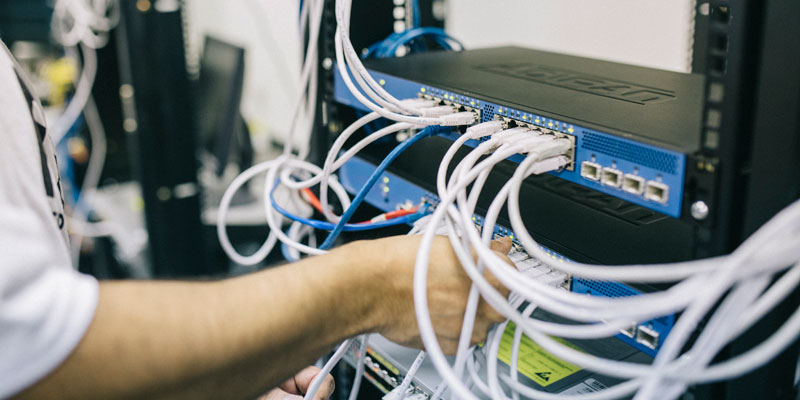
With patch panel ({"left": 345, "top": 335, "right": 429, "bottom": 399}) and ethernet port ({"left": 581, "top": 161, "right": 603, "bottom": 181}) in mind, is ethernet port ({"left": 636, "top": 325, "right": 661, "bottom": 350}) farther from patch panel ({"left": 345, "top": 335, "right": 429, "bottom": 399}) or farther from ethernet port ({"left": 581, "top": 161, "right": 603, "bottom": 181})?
patch panel ({"left": 345, "top": 335, "right": 429, "bottom": 399})

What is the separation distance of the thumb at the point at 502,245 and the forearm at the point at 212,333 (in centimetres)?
13

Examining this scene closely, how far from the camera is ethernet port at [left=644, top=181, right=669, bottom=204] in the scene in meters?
0.45

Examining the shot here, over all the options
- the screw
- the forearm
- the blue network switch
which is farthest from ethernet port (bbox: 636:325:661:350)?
the forearm

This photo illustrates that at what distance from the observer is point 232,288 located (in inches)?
18.3

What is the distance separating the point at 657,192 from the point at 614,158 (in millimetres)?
46

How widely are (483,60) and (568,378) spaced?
44 centimetres

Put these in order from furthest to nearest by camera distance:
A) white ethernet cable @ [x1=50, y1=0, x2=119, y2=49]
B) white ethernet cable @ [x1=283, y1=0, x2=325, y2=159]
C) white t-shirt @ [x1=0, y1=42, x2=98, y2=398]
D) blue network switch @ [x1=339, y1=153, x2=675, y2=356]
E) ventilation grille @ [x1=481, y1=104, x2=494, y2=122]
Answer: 1. white ethernet cable @ [x1=50, y1=0, x2=119, y2=49]
2. white ethernet cable @ [x1=283, y1=0, x2=325, y2=159]
3. ventilation grille @ [x1=481, y1=104, x2=494, y2=122]
4. blue network switch @ [x1=339, y1=153, x2=675, y2=356]
5. white t-shirt @ [x1=0, y1=42, x2=98, y2=398]

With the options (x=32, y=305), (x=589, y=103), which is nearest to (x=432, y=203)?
(x=589, y=103)


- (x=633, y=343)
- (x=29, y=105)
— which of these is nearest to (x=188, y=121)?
(x=29, y=105)

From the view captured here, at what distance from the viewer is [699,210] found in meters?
0.43

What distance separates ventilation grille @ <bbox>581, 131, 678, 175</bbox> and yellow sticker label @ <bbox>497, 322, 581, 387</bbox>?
0.22 m

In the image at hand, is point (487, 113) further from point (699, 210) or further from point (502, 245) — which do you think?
point (699, 210)

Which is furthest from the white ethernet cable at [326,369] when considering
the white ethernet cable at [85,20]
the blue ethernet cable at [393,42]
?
the white ethernet cable at [85,20]

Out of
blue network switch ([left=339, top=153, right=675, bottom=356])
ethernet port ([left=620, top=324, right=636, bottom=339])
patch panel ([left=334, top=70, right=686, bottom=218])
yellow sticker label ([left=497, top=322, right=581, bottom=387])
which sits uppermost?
patch panel ([left=334, top=70, right=686, bottom=218])
